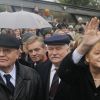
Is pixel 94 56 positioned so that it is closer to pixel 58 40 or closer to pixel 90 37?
pixel 90 37

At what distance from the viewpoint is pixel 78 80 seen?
3.64m

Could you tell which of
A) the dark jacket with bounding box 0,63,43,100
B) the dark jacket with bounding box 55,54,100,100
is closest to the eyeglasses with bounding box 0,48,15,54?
the dark jacket with bounding box 0,63,43,100

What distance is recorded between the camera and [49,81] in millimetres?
4668

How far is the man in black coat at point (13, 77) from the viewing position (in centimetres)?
416

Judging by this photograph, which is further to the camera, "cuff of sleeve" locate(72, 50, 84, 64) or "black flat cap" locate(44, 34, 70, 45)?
"black flat cap" locate(44, 34, 70, 45)

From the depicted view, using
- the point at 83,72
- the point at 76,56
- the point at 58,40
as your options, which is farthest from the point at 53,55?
the point at 76,56

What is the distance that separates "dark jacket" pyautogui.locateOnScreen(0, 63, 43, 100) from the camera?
4133 millimetres

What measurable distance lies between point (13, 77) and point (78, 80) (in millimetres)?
926

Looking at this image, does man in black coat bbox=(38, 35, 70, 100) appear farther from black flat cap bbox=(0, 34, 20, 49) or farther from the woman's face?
the woman's face

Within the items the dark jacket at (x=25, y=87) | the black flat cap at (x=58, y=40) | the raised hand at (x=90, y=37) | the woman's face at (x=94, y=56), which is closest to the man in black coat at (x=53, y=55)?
the black flat cap at (x=58, y=40)

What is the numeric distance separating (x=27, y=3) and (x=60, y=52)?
13934mm

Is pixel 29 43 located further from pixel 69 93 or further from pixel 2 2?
pixel 2 2

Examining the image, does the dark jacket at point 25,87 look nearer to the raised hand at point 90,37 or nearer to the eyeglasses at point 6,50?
the eyeglasses at point 6,50

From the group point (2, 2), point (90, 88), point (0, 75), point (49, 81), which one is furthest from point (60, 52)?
point (2, 2)
